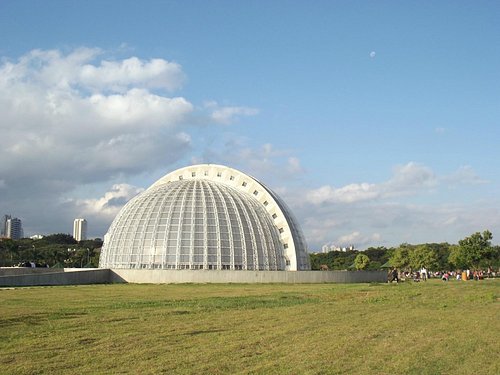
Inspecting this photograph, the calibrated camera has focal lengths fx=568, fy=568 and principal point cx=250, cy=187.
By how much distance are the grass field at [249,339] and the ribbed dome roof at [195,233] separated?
108 feet

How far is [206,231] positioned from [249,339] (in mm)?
45229

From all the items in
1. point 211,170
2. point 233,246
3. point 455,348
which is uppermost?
point 211,170

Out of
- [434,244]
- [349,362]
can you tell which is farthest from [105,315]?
[434,244]

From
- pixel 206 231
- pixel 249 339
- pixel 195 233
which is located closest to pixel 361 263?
pixel 206 231

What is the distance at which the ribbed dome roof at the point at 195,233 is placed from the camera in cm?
6006

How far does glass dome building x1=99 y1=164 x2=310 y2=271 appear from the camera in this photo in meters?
60.2

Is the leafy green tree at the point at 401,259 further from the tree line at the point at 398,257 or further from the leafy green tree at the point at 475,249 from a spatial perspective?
the leafy green tree at the point at 475,249

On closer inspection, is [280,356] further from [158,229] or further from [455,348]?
[158,229]

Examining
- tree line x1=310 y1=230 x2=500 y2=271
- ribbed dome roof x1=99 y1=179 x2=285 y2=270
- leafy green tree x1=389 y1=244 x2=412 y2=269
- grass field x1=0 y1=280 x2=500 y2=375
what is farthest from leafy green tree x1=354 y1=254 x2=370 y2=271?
grass field x1=0 y1=280 x2=500 y2=375

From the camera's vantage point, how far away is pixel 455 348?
14914mm

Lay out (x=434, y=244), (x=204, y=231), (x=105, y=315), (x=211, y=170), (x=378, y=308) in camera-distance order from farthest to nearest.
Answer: (x=434, y=244) → (x=211, y=170) → (x=204, y=231) → (x=378, y=308) → (x=105, y=315)

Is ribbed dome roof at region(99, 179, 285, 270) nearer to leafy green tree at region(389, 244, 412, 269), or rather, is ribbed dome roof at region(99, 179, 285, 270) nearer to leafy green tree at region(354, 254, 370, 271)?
leafy green tree at region(354, 254, 370, 271)

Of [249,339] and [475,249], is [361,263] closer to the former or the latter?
[475,249]

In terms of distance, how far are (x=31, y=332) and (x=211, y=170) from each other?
195 feet
